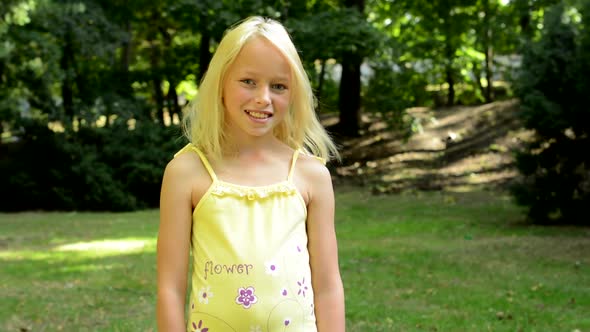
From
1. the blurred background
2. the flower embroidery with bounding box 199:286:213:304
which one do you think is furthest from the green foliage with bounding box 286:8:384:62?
the flower embroidery with bounding box 199:286:213:304

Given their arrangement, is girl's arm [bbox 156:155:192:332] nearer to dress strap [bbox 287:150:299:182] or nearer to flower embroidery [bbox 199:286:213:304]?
flower embroidery [bbox 199:286:213:304]

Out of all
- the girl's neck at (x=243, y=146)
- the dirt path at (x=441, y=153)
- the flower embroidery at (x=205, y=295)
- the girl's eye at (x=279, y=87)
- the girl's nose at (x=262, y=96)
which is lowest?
the dirt path at (x=441, y=153)

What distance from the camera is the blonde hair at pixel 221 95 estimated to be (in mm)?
2678

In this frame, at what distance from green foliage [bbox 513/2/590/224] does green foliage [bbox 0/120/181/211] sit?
9141 millimetres

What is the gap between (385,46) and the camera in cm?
2011

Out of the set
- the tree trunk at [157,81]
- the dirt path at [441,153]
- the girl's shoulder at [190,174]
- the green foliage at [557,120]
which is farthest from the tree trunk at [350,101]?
the girl's shoulder at [190,174]

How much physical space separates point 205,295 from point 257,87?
24.8 inches

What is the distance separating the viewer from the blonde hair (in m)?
2.68

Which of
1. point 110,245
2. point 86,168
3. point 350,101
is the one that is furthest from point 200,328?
point 350,101

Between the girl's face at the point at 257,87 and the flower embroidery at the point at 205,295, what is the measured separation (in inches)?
19.3

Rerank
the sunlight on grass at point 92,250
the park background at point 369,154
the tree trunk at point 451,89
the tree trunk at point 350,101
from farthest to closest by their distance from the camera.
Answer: the tree trunk at point 451,89 < the tree trunk at point 350,101 < the sunlight on grass at point 92,250 < the park background at point 369,154

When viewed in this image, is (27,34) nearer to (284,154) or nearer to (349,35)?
(349,35)

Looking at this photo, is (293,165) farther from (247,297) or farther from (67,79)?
(67,79)

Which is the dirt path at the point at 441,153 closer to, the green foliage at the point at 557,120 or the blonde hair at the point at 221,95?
the green foliage at the point at 557,120
